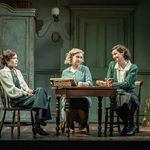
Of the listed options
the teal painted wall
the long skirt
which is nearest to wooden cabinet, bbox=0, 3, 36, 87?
the teal painted wall

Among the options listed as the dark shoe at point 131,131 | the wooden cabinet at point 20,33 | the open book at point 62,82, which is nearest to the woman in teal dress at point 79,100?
the open book at point 62,82

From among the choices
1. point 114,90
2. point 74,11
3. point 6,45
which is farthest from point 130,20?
point 114,90

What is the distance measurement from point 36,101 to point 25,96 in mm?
206

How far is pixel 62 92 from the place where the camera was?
239 inches

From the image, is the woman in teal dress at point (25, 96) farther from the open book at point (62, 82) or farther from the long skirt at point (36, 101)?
the open book at point (62, 82)

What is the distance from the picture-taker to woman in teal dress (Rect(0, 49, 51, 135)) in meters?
6.15

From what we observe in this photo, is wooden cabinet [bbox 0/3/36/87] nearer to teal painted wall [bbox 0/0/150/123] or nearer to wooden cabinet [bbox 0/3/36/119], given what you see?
wooden cabinet [bbox 0/3/36/119]

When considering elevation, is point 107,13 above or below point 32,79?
above

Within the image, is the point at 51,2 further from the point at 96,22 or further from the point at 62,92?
the point at 62,92

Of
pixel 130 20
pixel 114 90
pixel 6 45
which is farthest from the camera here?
pixel 130 20

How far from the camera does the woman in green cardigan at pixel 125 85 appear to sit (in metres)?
6.32

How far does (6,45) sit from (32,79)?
0.79 m

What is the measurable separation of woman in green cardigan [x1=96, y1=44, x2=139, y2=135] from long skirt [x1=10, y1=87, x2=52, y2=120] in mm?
755

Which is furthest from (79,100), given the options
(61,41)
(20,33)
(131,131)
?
(61,41)
